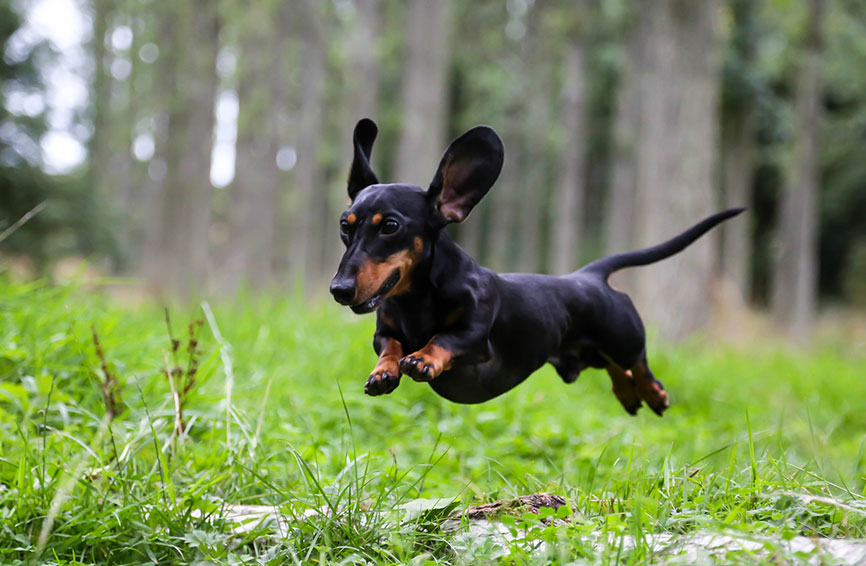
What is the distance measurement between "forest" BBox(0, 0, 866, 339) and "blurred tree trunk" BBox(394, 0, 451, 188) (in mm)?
33

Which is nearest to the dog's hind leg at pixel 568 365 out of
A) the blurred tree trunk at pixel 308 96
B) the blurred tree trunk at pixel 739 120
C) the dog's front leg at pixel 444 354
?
the dog's front leg at pixel 444 354

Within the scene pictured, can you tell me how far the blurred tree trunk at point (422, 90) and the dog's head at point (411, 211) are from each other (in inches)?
317

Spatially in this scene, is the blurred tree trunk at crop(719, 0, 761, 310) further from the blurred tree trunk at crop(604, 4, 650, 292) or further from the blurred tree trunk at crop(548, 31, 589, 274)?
the blurred tree trunk at crop(548, 31, 589, 274)

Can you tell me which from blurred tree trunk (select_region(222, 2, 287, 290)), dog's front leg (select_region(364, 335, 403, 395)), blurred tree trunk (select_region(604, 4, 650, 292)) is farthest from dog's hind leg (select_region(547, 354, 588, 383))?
blurred tree trunk (select_region(604, 4, 650, 292))

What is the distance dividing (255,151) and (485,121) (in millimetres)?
11463

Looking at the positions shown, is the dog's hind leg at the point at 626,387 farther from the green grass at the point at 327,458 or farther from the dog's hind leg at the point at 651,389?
the green grass at the point at 327,458

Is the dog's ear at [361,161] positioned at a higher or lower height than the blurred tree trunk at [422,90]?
lower

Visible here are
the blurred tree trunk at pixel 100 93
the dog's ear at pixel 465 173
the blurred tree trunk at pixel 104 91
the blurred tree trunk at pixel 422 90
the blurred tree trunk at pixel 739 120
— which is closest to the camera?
the dog's ear at pixel 465 173

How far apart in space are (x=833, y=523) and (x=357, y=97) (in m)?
12.3

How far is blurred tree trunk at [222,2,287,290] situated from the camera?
14.0m

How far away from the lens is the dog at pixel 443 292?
1754 mm

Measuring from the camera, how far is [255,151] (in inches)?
575

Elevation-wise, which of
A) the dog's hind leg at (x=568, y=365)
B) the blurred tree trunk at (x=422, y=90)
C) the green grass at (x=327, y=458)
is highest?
the blurred tree trunk at (x=422, y=90)

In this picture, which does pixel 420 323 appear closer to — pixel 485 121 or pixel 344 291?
pixel 344 291
